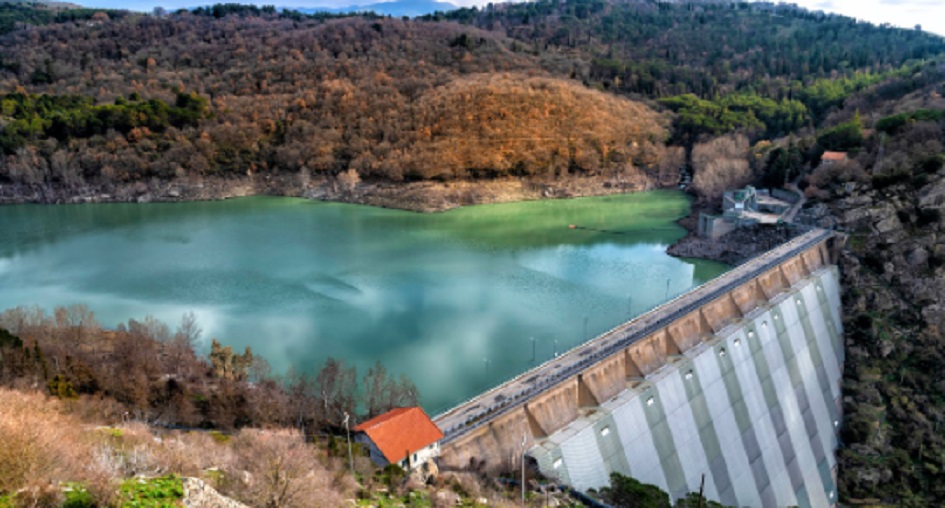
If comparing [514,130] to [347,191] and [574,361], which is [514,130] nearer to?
[347,191]

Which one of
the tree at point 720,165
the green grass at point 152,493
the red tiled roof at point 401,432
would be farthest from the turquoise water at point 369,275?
the green grass at point 152,493

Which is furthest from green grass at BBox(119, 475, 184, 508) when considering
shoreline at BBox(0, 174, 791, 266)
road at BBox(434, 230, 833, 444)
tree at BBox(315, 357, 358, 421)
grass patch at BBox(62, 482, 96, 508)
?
shoreline at BBox(0, 174, 791, 266)

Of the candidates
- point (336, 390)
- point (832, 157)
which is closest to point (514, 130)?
point (832, 157)

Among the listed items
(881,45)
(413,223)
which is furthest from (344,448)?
(881,45)

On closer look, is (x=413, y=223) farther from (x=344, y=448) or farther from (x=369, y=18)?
(x=369, y=18)

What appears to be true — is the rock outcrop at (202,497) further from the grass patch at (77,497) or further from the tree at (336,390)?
the tree at (336,390)

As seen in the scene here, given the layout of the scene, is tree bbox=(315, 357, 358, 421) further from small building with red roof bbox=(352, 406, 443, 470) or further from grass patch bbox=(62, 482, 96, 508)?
grass patch bbox=(62, 482, 96, 508)
